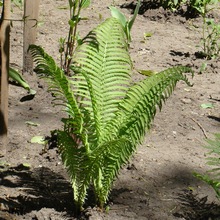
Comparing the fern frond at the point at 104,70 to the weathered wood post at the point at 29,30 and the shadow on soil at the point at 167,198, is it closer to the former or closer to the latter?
the shadow on soil at the point at 167,198

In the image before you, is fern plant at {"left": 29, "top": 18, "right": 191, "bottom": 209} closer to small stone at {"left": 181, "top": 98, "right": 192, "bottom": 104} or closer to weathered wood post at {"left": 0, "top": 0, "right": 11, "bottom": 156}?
weathered wood post at {"left": 0, "top": 0, "right": 11, "bottom": 156}

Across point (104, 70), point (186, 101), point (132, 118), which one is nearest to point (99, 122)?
point (132, 118)

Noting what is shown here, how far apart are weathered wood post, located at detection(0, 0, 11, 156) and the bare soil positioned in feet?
0.46

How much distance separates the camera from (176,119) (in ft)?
15.1

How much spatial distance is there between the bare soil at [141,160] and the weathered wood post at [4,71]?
14 cm

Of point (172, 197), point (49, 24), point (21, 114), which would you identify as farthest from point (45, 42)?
point (172, 197)

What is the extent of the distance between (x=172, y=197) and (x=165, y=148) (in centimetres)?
70

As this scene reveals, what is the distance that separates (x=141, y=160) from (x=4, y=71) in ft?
3.67

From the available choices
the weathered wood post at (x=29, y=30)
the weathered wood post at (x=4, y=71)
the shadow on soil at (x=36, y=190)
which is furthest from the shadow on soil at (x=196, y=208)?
the weathered wood post at (x=29, y=30)

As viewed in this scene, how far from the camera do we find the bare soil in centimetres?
328

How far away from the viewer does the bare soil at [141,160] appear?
3.28 metres

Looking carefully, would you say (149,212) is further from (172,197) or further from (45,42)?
(45,42)

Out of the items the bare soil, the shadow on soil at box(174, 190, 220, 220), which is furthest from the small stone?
the shadow on soil at box(174, 190, 220, 220)

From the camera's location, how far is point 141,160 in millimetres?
3906
